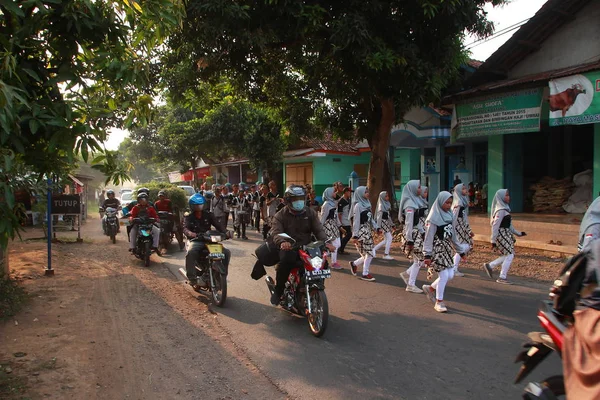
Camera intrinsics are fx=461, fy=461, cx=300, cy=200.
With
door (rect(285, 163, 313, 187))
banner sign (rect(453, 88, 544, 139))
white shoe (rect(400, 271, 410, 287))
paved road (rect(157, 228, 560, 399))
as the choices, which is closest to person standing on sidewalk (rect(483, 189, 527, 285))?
paved road (rect(157, 228, 560, 399))

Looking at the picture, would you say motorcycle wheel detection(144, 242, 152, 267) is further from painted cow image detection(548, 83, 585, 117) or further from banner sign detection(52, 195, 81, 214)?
painted cow image detection(548, 83, 585, 117)

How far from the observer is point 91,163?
11.8 ft

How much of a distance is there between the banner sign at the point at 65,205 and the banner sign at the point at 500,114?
→ 11.3 m

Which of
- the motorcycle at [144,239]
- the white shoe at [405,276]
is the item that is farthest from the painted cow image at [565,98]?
the motorcycle at [144,239]

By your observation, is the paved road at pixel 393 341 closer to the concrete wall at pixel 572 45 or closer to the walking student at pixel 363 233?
the walking student at pixel 363 233

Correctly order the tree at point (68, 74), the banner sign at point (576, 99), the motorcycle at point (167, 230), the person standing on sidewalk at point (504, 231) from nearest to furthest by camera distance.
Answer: the tree at point (68, 74), the person standing on sidewalk at point (504, 231), the banner sign at point (576, 99), the motorcycle at point (167, 230)

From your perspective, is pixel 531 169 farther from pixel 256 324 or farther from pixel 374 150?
pixel 256 324

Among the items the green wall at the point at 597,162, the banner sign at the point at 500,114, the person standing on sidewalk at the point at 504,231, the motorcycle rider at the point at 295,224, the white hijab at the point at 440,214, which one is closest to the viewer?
the motorcycle rider at the point at 295,224

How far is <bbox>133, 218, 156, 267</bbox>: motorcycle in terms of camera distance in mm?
9961

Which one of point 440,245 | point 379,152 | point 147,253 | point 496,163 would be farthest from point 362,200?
point 496,163

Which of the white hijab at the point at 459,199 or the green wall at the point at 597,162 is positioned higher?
the green wall at the point at 597,162

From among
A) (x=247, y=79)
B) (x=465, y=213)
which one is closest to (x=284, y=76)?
(x=247, y=79)

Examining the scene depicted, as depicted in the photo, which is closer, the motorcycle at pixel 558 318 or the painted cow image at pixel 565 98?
the motorcycle at pixel 558 318

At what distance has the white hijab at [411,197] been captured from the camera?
27.0 ft
